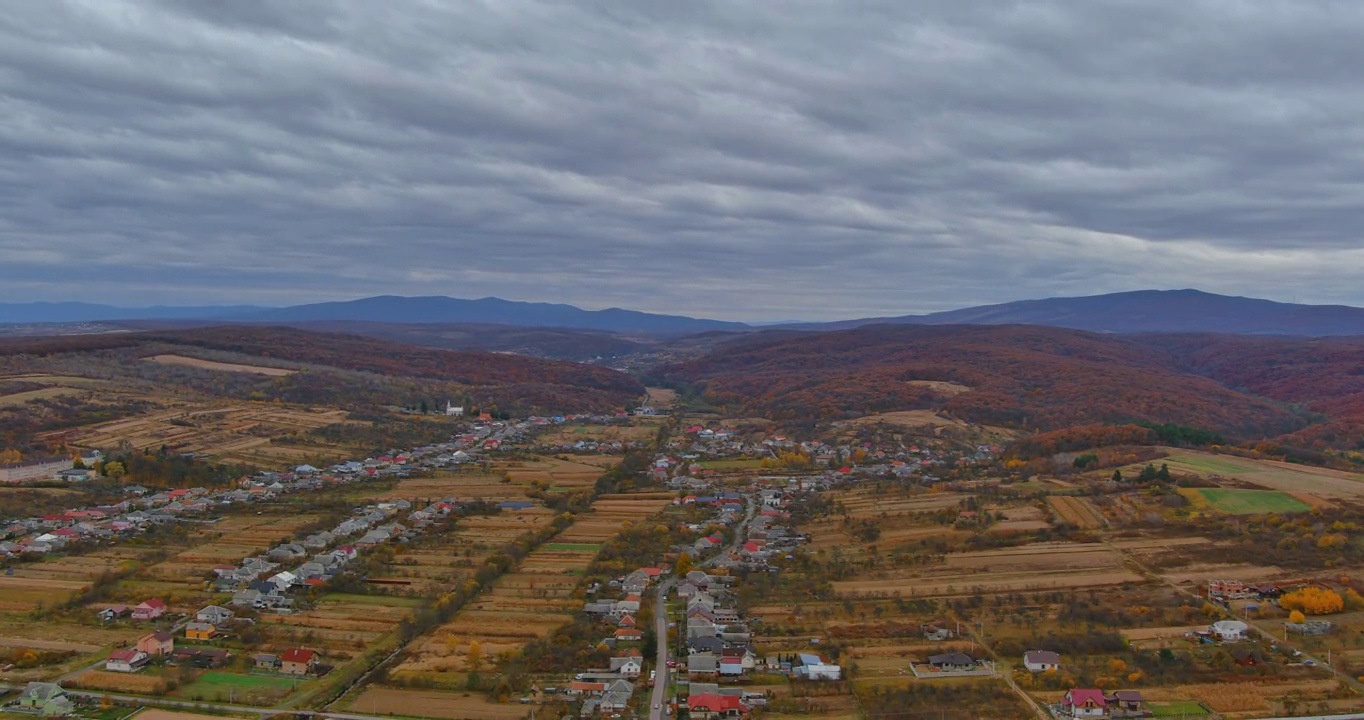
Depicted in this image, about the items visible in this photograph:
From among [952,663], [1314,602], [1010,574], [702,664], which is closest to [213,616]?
[702,664]

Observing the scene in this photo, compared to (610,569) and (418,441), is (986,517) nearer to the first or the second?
(610,569)

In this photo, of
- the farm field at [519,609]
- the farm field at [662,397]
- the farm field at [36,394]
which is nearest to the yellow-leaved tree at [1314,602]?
the farm field at [519,609]

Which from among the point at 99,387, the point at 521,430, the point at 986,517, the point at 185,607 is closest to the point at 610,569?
the point at 185,607

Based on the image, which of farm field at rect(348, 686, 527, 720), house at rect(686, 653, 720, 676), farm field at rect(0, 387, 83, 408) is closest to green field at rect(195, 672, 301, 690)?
farm field at rect(348, 686, 527, 720)

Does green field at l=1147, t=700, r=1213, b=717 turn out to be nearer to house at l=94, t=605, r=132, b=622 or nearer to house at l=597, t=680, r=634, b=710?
house at l=597, t=680, r=634, b=710

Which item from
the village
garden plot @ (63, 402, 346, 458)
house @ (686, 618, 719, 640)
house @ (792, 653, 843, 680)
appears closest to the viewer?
the village
